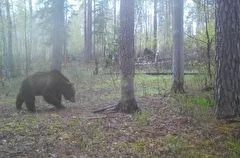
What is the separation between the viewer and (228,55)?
887 centimetres

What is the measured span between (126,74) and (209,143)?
12.8 feet

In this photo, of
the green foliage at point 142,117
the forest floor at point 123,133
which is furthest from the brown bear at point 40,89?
the green foliage at point 142,117

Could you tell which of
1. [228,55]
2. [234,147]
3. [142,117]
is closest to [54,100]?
[142,117]

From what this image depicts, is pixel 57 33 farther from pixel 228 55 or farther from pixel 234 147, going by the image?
pixel 234 147

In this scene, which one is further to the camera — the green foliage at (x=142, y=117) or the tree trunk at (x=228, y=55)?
the green foliage at (x=142, y=117)

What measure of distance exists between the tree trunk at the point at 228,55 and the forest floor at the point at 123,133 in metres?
0.50

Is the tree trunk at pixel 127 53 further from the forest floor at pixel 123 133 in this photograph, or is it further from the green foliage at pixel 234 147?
the green foliage at pixel 234 147

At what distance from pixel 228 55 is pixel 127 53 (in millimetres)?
3012

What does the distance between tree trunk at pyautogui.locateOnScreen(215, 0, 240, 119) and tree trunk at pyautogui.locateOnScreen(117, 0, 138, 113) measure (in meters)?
2.64

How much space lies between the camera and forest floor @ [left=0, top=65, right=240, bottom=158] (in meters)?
7.37

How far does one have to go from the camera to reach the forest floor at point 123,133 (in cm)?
737

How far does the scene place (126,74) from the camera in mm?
11016

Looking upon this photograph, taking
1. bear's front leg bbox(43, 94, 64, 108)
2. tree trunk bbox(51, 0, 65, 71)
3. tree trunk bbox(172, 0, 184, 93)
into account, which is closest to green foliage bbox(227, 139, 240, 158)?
bear's front leg bbox(43, 94, 64, 108)

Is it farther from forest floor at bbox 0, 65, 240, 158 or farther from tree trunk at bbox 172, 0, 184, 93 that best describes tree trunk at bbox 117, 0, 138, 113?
tree trunk at bbox 172, 0, 184, 93
